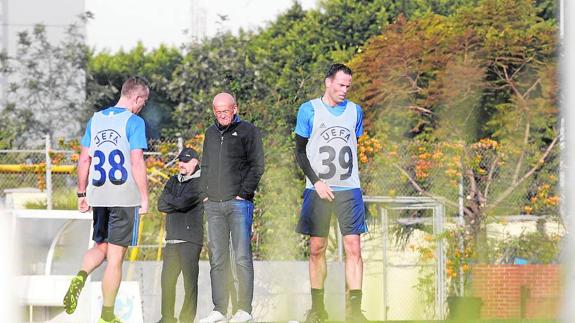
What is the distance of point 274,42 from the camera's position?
37031 mm

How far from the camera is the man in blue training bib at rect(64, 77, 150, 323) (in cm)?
937

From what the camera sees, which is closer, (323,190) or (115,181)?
(115,181)

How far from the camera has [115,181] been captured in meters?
9.37

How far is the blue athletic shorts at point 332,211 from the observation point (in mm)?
9648

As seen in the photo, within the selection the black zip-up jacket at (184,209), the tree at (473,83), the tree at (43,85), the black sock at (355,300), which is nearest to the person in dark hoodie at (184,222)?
the black zip-up jacket at (184,209)

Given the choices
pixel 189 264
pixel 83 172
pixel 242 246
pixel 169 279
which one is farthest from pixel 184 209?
pixel 83 172

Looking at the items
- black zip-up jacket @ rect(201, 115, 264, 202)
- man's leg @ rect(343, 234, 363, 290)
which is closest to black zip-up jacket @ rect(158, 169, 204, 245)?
black zip-up jacket @ rect(201, 115, 264, 202)

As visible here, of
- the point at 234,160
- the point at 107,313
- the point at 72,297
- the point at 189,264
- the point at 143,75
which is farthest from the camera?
the point at 143,75

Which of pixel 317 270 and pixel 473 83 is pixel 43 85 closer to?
pixel 473 83

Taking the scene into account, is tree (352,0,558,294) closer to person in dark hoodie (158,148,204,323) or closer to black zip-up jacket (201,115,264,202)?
person in dark hoodie (158,148,204,323)

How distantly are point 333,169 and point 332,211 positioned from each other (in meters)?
0.32

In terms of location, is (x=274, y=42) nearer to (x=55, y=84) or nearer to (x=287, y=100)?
(x=55, y=84)

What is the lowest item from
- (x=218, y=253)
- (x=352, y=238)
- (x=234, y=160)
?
(x=218, y=253)

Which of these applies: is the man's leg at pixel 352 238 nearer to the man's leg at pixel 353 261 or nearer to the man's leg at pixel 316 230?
the man's leg at pixel 353 261
